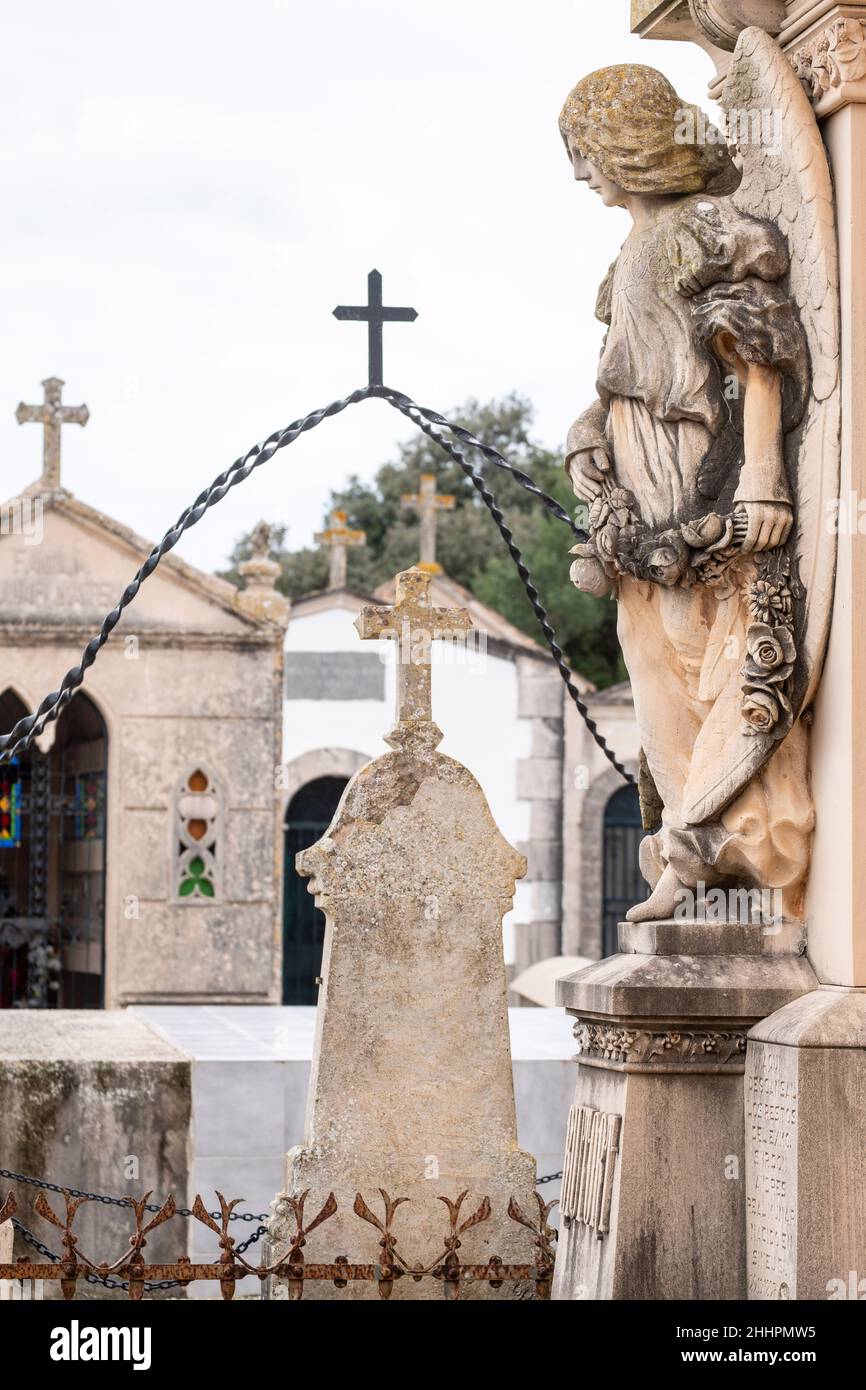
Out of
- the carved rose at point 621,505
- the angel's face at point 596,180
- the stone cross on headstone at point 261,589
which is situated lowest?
the carved rose at point 621,505

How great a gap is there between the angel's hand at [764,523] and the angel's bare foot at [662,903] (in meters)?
0.81

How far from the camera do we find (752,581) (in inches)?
199

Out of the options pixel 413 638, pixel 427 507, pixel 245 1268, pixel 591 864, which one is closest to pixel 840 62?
pixel 413 638

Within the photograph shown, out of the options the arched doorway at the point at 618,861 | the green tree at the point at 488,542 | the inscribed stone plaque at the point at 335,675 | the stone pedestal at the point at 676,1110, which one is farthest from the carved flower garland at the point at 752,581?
the green tree at the point at 488,542

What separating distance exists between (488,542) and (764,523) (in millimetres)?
35921

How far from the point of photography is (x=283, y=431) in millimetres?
6988

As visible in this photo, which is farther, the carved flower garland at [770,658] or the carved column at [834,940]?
the carved flower garland at [770,658]

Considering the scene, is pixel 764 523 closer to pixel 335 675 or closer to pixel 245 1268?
pixel 245 1268

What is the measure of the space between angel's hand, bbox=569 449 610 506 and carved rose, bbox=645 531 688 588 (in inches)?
11.4

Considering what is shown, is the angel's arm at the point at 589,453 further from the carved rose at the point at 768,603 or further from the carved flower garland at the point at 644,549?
the carved rose at the point at 768,603

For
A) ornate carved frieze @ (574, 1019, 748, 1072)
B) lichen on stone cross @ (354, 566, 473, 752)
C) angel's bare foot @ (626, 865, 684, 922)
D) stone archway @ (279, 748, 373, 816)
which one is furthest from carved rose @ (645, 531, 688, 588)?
stone archway @ (279, 748, 373, 816)

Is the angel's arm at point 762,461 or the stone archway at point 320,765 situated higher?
the stone archway at point 320,765

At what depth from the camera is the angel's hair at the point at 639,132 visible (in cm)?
527
